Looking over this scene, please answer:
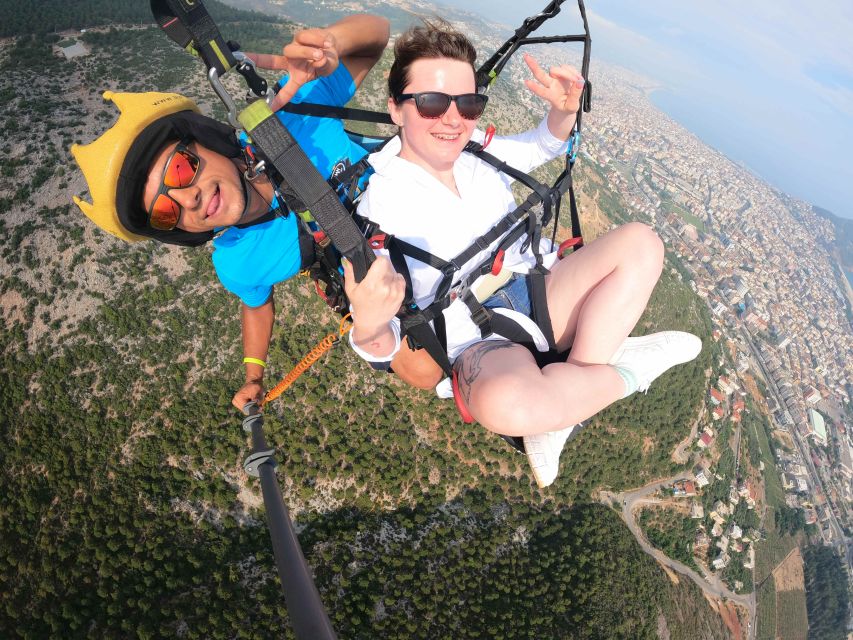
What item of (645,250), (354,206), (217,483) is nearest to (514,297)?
(645,250)

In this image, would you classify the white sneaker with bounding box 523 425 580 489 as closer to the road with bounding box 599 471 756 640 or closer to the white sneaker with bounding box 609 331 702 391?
the white sneaker with bounding box 609 331 702 391


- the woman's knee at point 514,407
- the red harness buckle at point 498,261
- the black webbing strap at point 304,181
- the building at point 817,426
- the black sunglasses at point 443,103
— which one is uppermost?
the black sunglasses at point 443,103

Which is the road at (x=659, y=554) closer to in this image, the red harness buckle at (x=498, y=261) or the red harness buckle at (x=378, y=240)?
the red harness buckle at (x=498, y=261)

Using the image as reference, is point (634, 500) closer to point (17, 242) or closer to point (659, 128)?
point (17, 242)

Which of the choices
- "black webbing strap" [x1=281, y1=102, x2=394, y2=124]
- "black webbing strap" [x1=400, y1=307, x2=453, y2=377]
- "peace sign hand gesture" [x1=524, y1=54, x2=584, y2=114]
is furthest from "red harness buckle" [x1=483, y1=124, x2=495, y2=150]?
"black webbing strap" [x1=400, y1=307, x2=453, y2=377]

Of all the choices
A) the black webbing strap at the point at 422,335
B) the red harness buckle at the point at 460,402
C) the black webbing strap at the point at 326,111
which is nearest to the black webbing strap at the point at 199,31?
the black webbing strap at the point at 326,111

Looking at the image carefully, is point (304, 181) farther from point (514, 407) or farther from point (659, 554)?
point (659, 554)

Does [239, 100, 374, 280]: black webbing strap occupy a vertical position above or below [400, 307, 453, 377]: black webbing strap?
above
